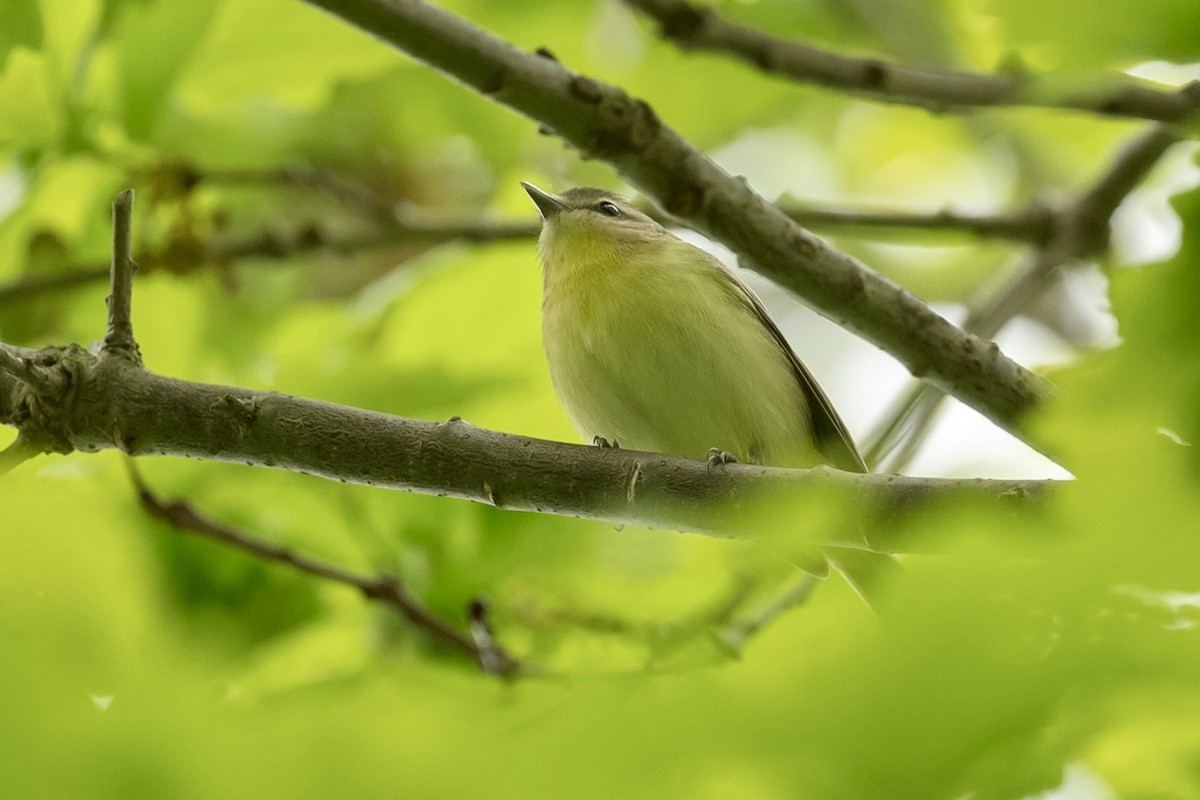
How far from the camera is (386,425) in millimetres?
2789

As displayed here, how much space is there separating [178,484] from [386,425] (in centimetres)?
78

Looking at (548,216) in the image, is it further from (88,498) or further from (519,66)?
(88,498)

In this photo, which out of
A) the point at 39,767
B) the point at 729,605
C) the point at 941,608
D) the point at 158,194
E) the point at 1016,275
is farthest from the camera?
the point at 1016,275

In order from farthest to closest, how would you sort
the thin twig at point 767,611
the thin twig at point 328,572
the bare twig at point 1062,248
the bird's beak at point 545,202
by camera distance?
the bare twig at point 1062,248 < the bird's beak at point 545,202 < the thin twig at point 767,611 < the thin twig at point 328,572

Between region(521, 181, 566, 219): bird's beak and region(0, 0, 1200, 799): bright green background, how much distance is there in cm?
14

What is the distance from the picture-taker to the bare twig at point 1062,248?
4.98 m

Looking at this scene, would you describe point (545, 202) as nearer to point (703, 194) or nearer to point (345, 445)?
point (703, 194)

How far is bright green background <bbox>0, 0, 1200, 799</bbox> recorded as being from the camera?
0.83m

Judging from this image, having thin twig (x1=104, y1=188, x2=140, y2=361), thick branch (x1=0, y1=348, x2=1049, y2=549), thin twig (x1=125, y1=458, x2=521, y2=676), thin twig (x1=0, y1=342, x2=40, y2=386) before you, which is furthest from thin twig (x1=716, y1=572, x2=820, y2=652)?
thin twig (x1=0, y1=342, x2=40, y2=386)

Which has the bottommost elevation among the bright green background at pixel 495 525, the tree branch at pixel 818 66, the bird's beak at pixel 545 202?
the bright green background at pixel 495 525

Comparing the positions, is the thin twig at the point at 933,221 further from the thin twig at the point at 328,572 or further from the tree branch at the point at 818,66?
the thin twig at the point at 328,572

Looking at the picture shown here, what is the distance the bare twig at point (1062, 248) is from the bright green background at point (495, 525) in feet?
1.07

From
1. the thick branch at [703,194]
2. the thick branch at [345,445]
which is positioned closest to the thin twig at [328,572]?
the thick branch at [345,445]

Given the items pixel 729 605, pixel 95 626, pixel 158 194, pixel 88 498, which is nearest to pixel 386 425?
pixel 88 498
